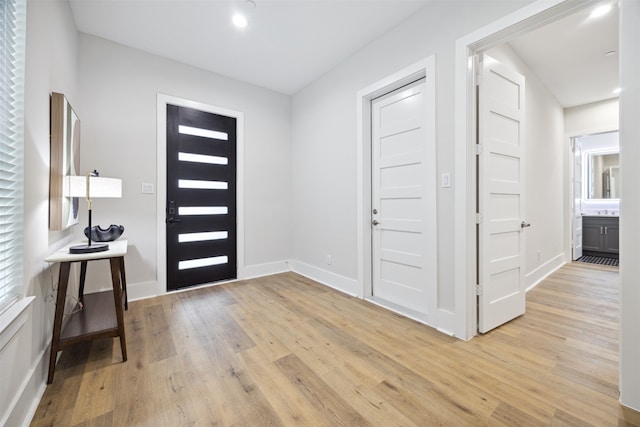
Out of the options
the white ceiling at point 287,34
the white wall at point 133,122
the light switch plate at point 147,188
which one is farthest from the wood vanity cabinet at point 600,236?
the light switch plate at point 147,188

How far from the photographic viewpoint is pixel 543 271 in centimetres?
383

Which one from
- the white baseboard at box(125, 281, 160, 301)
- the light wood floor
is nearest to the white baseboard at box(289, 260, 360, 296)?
the light wood floor

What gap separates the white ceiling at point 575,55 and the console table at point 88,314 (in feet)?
13.9

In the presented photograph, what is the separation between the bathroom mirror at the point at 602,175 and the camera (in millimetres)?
5410

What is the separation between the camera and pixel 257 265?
392cm

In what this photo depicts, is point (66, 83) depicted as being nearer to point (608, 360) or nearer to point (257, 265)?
point (257, 265)

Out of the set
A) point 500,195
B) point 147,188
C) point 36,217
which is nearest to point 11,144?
point 36,217

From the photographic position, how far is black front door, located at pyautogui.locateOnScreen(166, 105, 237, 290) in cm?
325

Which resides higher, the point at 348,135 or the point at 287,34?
the point at 287,34

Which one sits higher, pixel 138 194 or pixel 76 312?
pixel 138 194

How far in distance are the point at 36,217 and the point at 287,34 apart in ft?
8.67

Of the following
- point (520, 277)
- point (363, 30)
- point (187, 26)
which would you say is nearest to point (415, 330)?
point (520, 277)

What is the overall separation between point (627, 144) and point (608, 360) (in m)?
1.48

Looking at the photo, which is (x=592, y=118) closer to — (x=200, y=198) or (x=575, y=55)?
(x=575, y=55)
